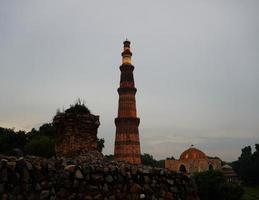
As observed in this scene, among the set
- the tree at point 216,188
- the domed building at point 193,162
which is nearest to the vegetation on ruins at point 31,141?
the tree at point 216,188

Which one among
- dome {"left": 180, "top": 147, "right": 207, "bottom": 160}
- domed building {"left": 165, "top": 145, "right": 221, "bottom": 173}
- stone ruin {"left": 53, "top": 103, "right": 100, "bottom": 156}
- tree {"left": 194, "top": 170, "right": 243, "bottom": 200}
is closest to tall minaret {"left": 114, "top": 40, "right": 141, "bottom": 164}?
tree {"left": 194, "top": 170, "right": 243, "bottom": 200}

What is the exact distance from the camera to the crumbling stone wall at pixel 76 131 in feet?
28.1

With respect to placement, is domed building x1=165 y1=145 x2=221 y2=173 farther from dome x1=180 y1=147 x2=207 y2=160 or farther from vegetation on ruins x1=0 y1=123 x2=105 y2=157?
vegetation on ruins x1=0 y1=123 x2=105 y2=157

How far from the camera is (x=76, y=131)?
855 centimetres

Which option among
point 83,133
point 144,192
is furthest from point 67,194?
point 83,133

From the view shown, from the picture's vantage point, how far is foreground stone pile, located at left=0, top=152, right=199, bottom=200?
4.16 metres

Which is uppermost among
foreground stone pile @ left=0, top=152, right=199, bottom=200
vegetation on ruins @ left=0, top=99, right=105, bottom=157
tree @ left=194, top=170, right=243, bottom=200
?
vegetation on ruins @ left=0, top=99, right=105, bottom=157

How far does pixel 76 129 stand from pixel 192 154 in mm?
41661

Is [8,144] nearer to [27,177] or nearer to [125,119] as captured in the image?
[125,119]

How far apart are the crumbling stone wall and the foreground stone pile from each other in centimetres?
352

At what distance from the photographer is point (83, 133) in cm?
857

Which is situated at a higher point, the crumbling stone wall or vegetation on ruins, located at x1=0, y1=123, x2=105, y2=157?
vegetation on ruins, located at x1=0, y1=123, x2=105, y2=157

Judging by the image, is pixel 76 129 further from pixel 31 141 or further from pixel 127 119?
pixel 127 119

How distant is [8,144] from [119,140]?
434 inches
